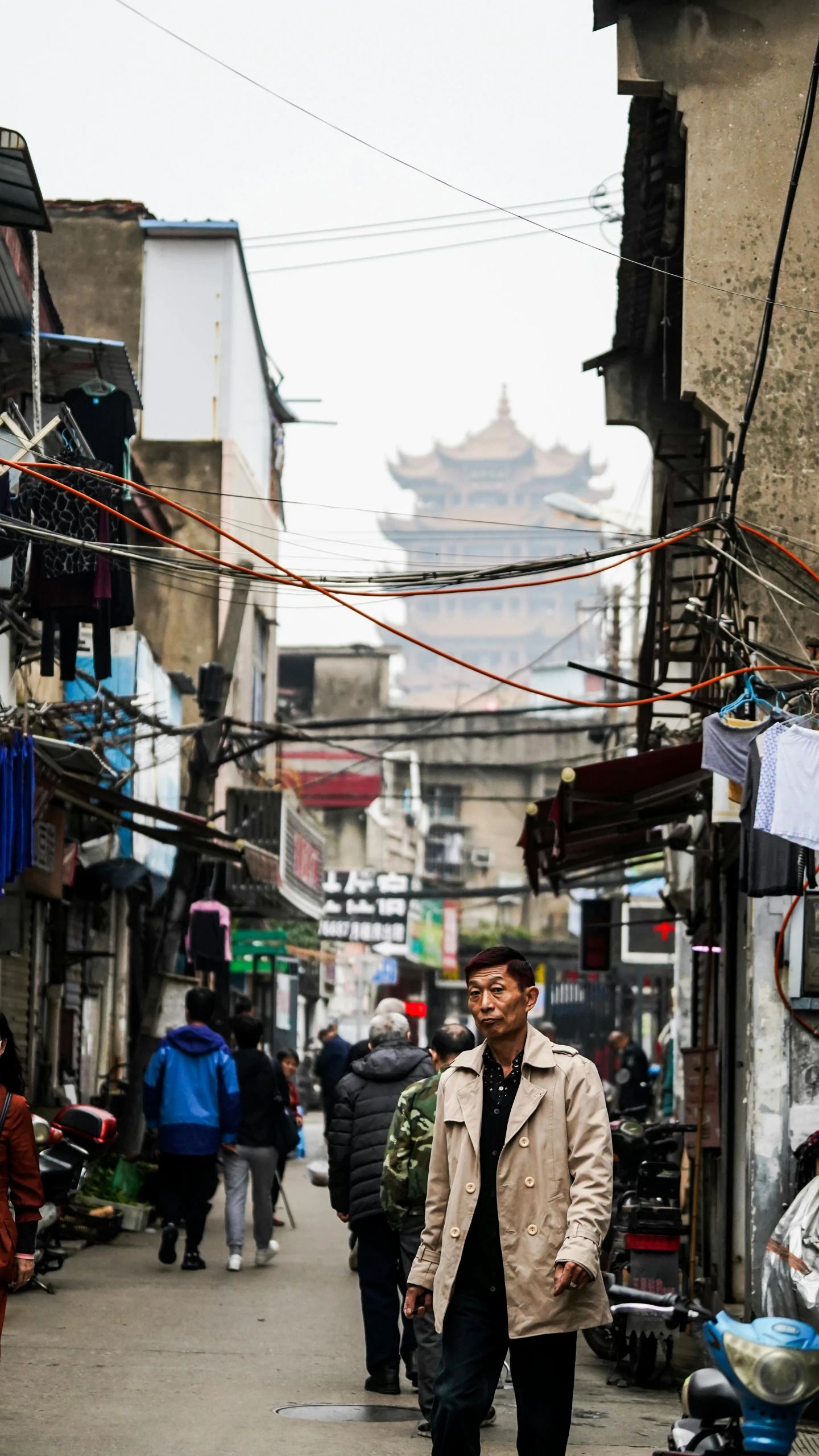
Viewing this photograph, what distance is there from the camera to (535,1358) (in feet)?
17.8

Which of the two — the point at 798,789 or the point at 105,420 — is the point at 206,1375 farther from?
the point at 105,420

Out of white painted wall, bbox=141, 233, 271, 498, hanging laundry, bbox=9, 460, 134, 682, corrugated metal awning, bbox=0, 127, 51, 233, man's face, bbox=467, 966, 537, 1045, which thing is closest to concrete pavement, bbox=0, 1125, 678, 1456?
man's face, bbox=467, 966, 537, 1045

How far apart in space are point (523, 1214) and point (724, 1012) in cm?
886

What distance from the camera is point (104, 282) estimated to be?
28656 millimetres

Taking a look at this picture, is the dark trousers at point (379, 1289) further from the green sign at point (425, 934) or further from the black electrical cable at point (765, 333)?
the green sign at point (425, 934)

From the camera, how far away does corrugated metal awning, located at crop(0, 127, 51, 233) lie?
10.8 metres

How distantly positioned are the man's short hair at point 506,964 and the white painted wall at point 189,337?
76.7 feet

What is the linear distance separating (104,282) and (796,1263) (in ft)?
75.2

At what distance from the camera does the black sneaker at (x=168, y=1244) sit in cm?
1394

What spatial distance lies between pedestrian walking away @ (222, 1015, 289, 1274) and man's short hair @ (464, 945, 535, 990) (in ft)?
28.6

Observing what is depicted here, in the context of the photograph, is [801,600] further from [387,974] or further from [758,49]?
[387,974]

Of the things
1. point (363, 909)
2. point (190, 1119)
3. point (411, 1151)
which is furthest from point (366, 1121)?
point (363, 909)

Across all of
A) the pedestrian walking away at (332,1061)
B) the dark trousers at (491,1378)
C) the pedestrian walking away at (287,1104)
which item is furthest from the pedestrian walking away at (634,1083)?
the dark trousers at (491,1378)

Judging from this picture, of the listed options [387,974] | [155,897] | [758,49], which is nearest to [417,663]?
[387,974]
